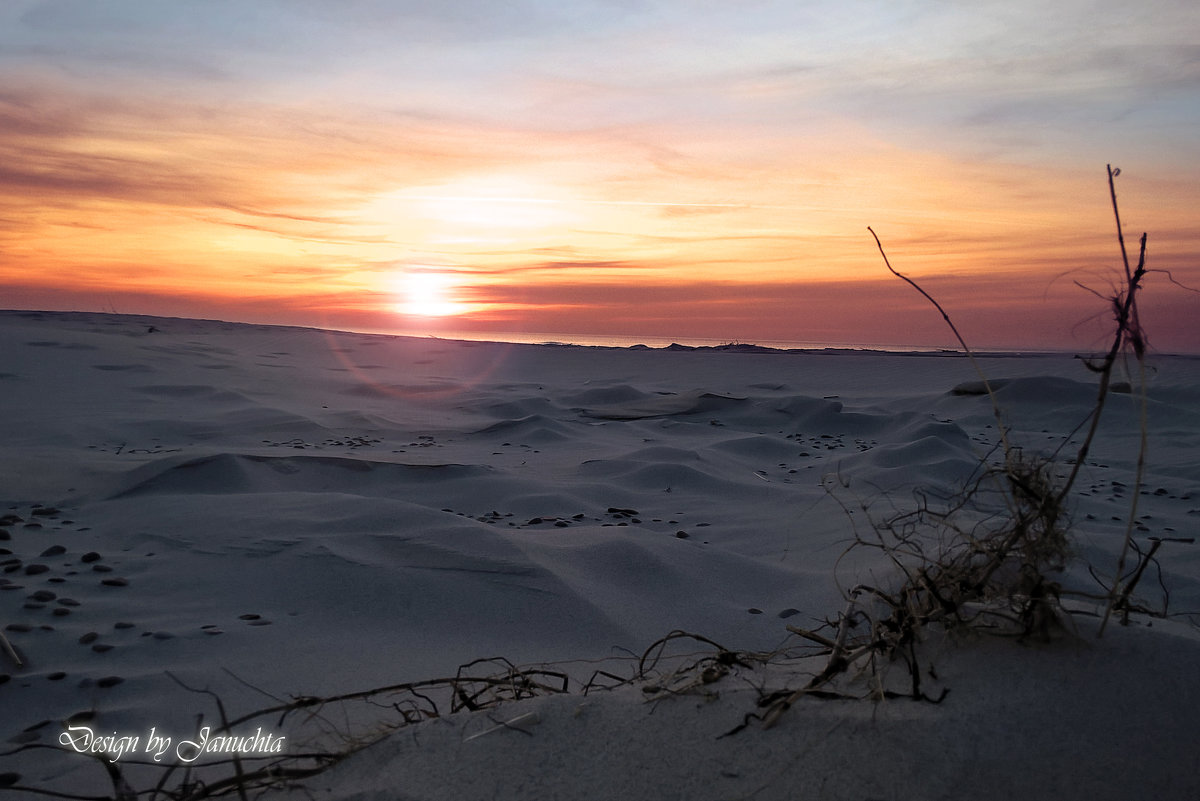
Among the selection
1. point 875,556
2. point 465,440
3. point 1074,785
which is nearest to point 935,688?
point 1074,785

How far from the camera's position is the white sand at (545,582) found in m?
1.24

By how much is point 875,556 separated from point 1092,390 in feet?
21.5

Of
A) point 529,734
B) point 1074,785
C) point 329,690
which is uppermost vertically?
point 1074,785

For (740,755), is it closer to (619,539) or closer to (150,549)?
(619,539)

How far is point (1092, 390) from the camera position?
27.3 feet

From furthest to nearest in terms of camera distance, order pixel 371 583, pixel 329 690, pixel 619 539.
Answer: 1. pixel 619 539
2. pixel 371 583
3. pixel 329 690

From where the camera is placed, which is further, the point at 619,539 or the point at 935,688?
the point at 619,539

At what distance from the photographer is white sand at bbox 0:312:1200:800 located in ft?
4.06

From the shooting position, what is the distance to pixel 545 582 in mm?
2979

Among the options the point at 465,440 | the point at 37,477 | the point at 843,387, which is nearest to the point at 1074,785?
the point at 37,477

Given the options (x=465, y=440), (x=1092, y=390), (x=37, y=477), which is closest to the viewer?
(x=37, y=477)

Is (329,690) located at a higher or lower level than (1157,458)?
lower

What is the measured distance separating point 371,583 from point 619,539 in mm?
1098

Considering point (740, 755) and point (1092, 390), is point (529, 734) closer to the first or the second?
point (740, 755)
